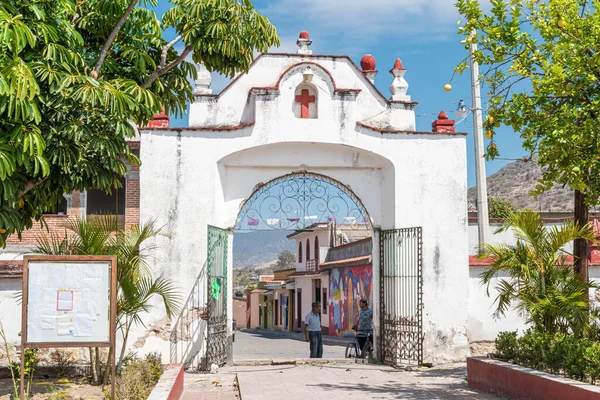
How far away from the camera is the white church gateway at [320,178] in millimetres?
15188

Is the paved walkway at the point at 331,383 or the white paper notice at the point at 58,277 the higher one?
the white paper notice at the point at 58,277

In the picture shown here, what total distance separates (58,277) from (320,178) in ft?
27.3

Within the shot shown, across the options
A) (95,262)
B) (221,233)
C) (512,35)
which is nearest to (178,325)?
(221,233)

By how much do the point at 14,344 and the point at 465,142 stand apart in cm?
993

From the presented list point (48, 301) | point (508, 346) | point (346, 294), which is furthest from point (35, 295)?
point (346, 294)

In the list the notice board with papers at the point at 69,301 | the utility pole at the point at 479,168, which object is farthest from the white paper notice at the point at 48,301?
the utility pole at the point at 479,168

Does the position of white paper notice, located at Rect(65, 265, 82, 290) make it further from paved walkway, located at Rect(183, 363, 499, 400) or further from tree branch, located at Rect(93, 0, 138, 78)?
paved walkway, located at Rect(183, 363, 499, 400)

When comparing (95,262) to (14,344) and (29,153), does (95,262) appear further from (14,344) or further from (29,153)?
(14,344)

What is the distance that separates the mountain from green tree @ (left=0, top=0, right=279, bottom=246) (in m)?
39.2

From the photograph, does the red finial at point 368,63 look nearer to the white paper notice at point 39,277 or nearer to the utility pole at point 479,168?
the utility pole at point 479,168

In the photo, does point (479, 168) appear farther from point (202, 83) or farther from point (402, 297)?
point (202, 83)

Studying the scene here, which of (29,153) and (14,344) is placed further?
(14,344)

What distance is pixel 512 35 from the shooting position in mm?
10086

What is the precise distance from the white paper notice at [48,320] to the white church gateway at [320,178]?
19.6 ft
